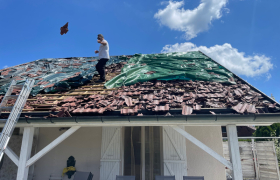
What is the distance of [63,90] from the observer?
5.12 m

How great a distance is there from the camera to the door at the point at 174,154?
443 centimetres

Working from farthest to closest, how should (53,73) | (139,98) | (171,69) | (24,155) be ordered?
1. (53,73)
2. (171,69)
3. (139,98)
4. (24,155)

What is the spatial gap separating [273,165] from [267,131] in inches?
186

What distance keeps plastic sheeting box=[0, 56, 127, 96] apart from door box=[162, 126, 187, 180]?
3.05m

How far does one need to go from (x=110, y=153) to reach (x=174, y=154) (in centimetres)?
172

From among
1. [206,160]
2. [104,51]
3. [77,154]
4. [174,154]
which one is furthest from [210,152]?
[104,51]

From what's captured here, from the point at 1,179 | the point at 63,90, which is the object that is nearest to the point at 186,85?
the point at 63,90

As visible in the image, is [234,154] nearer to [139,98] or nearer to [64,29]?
[139,98]

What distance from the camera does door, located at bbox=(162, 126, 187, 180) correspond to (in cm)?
443

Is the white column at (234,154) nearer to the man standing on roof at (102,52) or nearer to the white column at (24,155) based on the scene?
A: the man standing on roof at (102,52)

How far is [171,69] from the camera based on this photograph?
5977mm

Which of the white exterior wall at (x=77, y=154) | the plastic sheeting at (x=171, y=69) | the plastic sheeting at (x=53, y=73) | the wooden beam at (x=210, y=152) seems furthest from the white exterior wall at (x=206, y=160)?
the plastic sheeting at (x=53, y=73)

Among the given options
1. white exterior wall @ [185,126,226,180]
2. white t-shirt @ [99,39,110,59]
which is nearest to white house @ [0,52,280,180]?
white exterior wall @ [185,126,226,180]

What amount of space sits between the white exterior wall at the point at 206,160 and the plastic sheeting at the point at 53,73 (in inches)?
150
